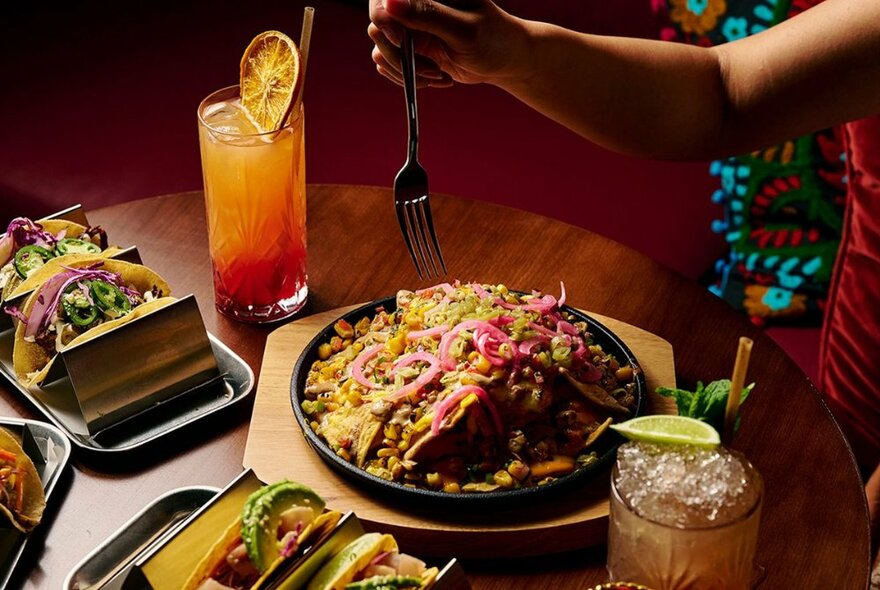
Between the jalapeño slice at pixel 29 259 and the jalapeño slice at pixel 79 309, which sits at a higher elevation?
the jalapeño slice at pixel 29 259

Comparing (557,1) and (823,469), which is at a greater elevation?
(557,1)

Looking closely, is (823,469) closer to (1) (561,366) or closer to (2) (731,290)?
(1) (561,366)

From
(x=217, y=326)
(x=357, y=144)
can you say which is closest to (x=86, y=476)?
(x=217, y=326)

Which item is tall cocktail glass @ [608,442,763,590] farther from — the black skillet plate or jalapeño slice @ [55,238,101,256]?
jalapeño slice @ [55,238,101,256]

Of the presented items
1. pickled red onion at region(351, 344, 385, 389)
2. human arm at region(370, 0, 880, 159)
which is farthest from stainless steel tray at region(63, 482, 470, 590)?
human arm at region(370, 0, 880, 159)

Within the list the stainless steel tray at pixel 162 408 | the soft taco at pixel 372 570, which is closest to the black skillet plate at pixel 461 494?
the stainless steel tray at pixel 162 408

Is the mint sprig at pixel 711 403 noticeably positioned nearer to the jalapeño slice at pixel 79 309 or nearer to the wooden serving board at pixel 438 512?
the wooden serving board at pixel 438 512

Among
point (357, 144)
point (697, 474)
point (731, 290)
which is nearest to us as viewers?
point (697, 474)

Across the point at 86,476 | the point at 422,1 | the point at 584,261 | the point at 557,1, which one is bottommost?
the point at 86,476
